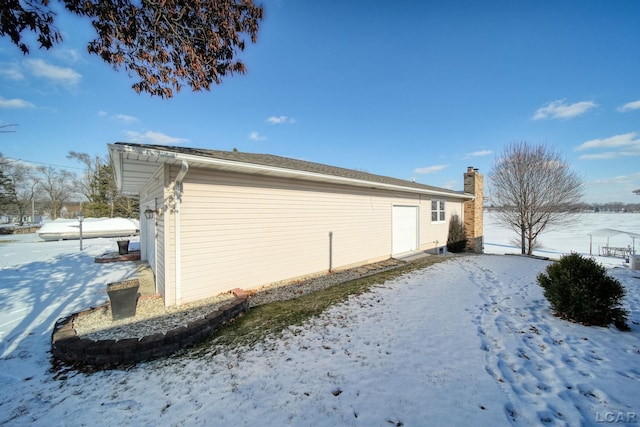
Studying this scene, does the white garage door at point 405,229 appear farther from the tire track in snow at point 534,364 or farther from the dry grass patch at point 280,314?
the tire track in snow at point 534,364

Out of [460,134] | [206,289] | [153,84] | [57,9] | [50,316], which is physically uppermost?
[460,134]

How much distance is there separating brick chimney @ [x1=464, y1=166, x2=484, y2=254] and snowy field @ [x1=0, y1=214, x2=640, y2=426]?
11.2 metres

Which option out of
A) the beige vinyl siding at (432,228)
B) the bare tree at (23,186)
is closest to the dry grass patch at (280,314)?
the beige vinyl siding at (432,228)

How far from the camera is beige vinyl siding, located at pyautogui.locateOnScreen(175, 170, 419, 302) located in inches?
202

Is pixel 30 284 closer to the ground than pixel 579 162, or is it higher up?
Result: closer to the ground

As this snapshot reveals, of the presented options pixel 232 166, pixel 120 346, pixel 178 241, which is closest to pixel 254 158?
pixel 232 166

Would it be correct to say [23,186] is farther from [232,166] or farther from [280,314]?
[280,314]

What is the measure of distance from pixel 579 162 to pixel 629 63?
761cm

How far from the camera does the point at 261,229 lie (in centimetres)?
617

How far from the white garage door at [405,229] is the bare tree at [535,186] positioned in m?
7.64

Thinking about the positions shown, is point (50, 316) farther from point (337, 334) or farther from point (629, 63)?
point (629, 63)

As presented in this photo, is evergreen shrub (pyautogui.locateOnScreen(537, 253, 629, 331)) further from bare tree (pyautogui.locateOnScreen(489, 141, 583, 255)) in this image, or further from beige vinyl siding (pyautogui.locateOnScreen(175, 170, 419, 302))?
bare tree (pyautogui.locateOnScreen(489, 141, 583, 255))

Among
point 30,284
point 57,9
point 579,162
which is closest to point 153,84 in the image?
point 57,9

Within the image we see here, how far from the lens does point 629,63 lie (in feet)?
27.1
